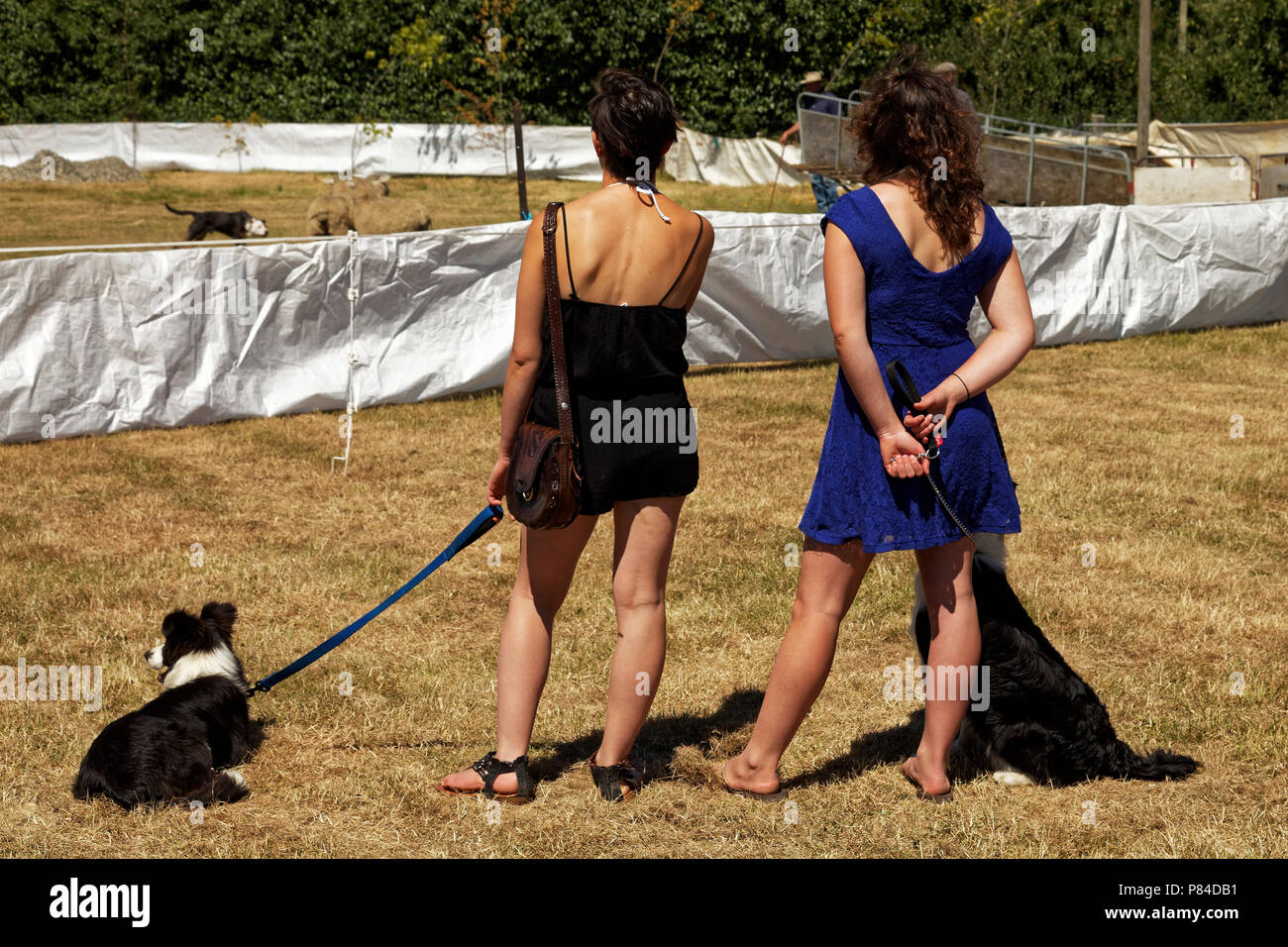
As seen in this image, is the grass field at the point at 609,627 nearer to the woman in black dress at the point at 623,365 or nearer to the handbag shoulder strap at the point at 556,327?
the woman in black dress at the point at 623,365

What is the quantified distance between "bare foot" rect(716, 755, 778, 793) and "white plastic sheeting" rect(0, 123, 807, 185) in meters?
25.9

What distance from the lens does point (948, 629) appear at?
335 cm

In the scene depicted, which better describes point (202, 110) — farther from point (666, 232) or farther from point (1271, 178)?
point (666, 232)

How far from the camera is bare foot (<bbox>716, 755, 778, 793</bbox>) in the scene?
11.7 feet

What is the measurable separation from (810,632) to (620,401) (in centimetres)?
82

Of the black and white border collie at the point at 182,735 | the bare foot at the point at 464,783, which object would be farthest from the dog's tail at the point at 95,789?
the bare foot at the point at 464,783

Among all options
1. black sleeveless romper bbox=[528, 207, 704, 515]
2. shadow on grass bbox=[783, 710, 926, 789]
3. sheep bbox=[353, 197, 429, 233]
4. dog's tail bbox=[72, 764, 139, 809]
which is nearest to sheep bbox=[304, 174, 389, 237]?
sheep bbox=[353, 197, 429, 233]

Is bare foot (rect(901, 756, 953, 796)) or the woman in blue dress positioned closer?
the woman in blue dress

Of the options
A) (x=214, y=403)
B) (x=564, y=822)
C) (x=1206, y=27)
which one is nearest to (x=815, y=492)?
(x=564, y=822)

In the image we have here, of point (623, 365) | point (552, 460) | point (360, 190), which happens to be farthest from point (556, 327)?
point (360, 190)

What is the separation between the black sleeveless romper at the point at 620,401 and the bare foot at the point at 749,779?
91 cm

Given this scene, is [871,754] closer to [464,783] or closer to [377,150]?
[464,783]

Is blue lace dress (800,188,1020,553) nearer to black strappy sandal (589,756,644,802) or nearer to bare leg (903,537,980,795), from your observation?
bare leg (903,537,980,795)

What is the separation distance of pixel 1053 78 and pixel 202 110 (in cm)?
2281
